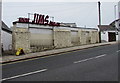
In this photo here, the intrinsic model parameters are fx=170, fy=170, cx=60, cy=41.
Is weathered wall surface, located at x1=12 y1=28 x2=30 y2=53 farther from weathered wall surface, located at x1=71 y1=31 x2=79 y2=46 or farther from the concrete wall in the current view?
weathered wall surface, located at x1=71 y1=31 x2=79 y2=46

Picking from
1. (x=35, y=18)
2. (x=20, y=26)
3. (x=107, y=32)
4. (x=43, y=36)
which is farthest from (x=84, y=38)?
(x=107, y=32)

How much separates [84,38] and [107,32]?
49.0ft

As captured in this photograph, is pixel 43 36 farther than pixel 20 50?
Yes

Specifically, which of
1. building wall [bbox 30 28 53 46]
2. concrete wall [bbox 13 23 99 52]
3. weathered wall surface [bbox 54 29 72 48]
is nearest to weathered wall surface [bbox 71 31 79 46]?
concrete wall [bbox 13 23 99 52]

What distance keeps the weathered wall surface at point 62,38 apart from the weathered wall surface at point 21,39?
4400 millimetres

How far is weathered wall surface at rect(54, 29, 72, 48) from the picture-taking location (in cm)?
2110

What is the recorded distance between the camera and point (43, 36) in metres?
19.8

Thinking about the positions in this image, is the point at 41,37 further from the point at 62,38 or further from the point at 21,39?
the point at 62,38

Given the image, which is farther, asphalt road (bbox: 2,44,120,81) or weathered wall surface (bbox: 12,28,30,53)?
weathered wall surface (bbox: 12,28,30,53)

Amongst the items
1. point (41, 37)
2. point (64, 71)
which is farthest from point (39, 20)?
point (64, 71)

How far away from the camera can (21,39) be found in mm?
16953

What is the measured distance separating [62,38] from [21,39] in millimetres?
6575

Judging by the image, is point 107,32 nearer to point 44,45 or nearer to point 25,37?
point 44,45

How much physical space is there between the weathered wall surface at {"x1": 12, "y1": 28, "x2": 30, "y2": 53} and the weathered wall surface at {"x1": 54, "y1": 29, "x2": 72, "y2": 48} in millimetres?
4400
